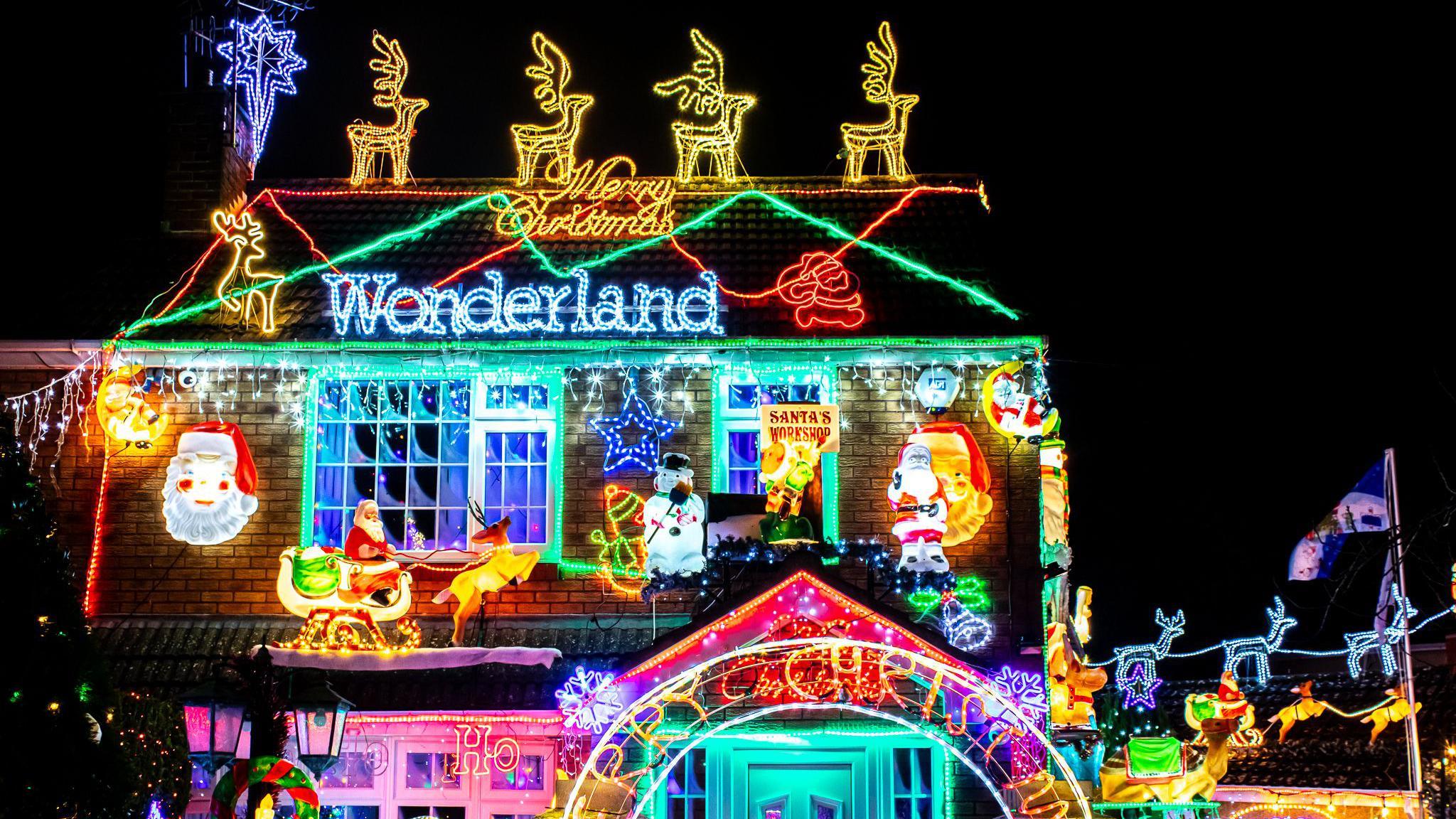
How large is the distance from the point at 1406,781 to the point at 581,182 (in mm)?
12197

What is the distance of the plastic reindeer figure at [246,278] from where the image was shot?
16.4 m

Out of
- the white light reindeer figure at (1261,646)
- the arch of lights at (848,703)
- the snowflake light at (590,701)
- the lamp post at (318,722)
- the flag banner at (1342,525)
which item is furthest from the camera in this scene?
the white light reindeer figure at (1261,646)

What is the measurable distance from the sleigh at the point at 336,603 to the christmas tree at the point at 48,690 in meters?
4.36

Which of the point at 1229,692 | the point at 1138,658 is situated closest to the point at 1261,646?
the point at 1138,658

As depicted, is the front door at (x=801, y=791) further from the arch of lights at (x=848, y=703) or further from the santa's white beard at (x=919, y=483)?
the santa's white beard at (x=919, y=483)

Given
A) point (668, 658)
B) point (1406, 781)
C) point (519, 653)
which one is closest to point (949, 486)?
point (668, 658)

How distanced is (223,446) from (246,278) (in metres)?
2.12

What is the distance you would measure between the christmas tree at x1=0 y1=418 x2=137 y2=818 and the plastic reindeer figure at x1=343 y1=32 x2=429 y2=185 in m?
Result: 8.52

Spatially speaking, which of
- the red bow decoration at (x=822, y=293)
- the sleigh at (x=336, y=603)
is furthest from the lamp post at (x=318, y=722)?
the red bow decoration at (x=822, y=293)

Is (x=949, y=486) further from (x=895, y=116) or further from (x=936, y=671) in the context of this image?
(x=895, y=116)

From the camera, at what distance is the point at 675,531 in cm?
1505

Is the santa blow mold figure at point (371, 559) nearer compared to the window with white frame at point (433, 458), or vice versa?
the santa blow mold figure at point (371, 559)

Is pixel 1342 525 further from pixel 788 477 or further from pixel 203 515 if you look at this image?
pixel 203 515

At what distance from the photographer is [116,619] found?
51.7 ft
